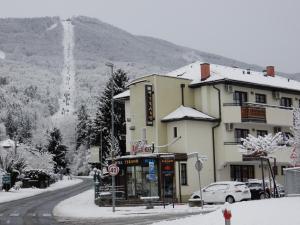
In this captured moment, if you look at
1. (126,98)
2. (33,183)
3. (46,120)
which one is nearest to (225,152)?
(126,98)

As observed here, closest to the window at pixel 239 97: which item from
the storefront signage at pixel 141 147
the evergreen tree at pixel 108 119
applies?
the storefront signage at pixel 141 147

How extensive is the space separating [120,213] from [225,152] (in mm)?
14083

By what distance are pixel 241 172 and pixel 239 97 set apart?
20.6 ft

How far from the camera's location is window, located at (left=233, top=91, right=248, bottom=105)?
50359 mm

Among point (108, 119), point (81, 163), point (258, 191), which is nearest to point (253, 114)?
point (258, 191)

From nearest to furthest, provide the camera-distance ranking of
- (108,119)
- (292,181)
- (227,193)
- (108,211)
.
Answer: (292,181) < (108,211) < (227,193) < (108,119)

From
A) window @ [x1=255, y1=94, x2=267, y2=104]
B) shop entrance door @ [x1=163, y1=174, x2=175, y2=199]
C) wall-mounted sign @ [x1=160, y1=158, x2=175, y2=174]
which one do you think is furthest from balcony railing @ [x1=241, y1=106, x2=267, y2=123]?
shop entrance door @ [x1=163, y1=174, x2=175, y2=199]

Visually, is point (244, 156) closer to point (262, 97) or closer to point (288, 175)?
point (262, 97)

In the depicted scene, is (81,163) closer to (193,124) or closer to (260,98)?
(260,98)

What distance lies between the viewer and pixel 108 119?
73062mm

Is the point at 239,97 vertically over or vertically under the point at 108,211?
over

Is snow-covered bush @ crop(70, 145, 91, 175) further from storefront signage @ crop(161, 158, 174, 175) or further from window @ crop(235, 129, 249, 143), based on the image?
storefront signage @ crop(161, 158, 174, 175)

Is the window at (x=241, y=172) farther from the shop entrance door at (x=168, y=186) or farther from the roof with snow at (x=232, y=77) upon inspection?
the roof with snow at (x=232, y=77)

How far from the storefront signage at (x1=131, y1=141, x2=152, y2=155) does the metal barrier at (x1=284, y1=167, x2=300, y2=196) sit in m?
18.1
